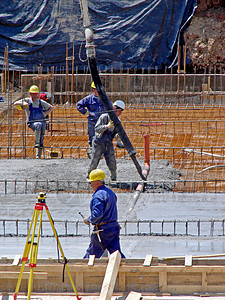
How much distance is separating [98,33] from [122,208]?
49.3 ft

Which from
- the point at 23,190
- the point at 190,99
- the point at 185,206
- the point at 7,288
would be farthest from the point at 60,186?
the point at 190,99

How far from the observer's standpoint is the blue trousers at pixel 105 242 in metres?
5.87

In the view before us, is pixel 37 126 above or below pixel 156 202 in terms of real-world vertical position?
above

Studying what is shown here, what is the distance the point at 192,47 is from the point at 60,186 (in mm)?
14540

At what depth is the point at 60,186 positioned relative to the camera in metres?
9.38

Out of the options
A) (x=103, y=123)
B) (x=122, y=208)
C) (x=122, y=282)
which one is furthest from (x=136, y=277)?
A: (x=103, y=123)

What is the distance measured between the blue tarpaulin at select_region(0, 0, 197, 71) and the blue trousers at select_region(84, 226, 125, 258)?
54.1 feet

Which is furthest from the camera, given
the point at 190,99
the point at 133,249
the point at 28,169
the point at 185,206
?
the point at 190,99

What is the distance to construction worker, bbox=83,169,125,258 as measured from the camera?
5.75 metres

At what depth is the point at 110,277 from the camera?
507cm

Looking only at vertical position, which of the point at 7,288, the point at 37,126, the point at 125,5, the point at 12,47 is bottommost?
the point at 7,288

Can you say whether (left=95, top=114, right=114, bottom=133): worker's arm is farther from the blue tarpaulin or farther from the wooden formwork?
the blue tarpaulin

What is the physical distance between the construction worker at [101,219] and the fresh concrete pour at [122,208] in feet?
1.41

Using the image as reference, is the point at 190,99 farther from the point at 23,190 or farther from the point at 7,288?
the point at 7,288
